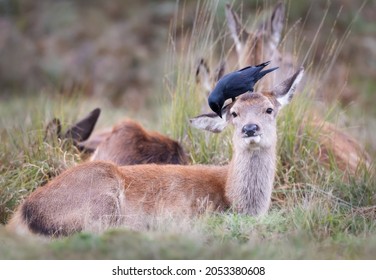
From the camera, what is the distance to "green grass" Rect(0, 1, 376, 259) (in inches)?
236

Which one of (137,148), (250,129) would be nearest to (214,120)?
(250,129)

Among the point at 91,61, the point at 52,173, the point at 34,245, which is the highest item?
the point at 34,245

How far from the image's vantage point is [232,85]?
7477 mm

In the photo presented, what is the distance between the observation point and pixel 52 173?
846 centimetres

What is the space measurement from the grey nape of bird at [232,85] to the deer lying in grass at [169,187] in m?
0.19

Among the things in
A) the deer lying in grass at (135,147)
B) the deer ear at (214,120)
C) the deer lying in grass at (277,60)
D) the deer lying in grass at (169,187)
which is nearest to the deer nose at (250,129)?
the deer lying in grass at (169,187)

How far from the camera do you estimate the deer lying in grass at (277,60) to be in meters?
9.04

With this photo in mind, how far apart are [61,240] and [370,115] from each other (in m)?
9.06

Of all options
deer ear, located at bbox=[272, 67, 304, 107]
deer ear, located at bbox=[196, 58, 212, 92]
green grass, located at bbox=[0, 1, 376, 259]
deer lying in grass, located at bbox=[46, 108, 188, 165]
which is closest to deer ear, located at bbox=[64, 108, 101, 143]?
green grass, located at bbox=[0, 1, 376, 259]

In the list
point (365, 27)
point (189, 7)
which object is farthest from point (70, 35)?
point (365, 27)

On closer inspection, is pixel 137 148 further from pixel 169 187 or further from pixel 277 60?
pixel 277 60

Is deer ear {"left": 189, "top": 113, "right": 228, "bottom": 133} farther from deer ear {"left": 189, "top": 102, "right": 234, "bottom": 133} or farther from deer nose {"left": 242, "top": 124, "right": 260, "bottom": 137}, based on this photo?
deer nose {"left": 242, "top": 124, "right": 260, "bottom": 137}

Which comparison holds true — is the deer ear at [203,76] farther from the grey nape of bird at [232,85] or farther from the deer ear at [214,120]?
the grey nape of bird at [232,85]
